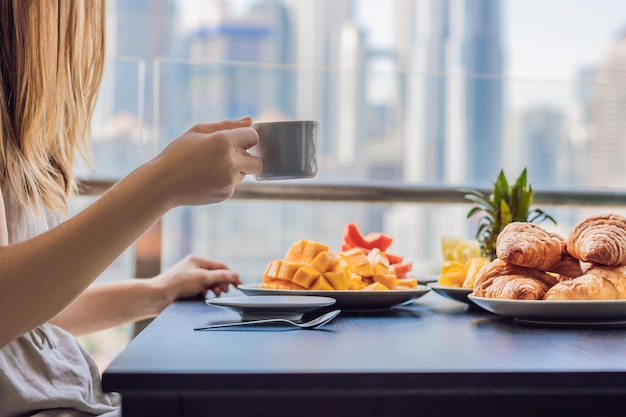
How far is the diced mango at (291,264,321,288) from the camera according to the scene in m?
1.16

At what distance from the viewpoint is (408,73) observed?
2.00 metres

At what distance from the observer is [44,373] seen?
1.08 meters

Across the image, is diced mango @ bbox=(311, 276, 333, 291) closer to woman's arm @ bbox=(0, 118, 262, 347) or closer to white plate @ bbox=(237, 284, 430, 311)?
white plate @ bbox=(237, 284, 430, 311)

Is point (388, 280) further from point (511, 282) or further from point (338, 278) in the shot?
point (511, 282)

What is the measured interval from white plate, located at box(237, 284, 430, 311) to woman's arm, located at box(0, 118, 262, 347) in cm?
28

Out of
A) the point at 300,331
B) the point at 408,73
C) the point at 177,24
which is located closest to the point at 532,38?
the point at 177,24

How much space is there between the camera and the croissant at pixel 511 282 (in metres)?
0.96

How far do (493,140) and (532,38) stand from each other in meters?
2.61

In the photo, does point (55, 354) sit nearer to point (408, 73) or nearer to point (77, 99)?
point (77, 99)

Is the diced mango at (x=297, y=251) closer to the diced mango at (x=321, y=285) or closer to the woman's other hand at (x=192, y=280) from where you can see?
the diced mango at (x=321, y=285)

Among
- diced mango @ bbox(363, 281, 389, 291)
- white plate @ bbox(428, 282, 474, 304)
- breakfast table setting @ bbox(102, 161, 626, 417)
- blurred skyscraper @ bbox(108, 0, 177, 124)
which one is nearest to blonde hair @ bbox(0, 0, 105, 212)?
breakfast table setting @ bbox(102, 161, 626, 417)

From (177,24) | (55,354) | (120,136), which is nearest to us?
(55,354)

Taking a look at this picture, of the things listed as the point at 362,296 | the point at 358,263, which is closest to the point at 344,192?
the point at 358,263

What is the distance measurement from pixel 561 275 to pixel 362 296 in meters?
0.28
